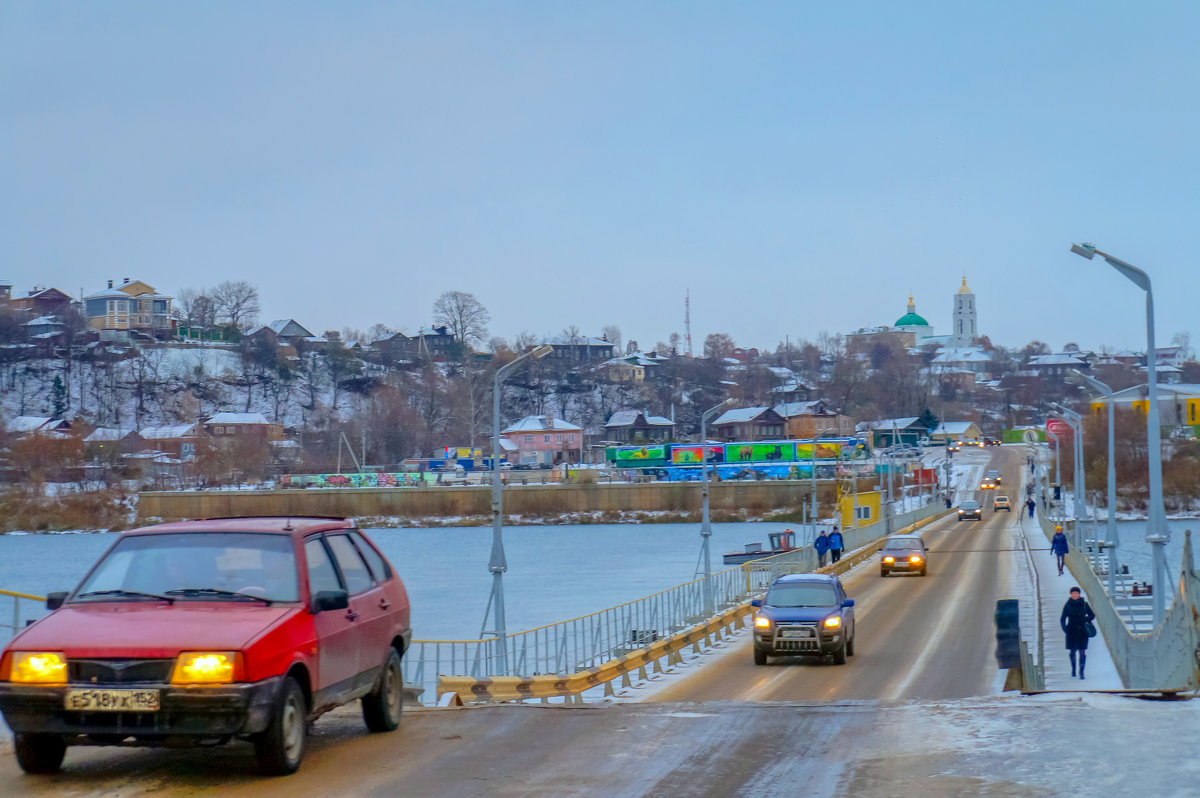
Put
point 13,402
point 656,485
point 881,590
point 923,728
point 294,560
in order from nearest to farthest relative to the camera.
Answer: point 294,560
point 923,728
point 881,590
point 656,485
point 13,402

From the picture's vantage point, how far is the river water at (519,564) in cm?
6212

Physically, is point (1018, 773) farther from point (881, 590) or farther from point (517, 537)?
point (517, 537)

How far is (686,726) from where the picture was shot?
32.8 feet

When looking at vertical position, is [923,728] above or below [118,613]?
below

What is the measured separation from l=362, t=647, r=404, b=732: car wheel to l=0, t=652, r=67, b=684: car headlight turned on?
8.54ft

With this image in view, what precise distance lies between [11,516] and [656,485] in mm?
68407

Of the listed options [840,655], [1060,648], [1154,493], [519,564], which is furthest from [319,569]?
[519,564]

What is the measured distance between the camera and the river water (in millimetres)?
62125

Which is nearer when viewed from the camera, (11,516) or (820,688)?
(820,688)

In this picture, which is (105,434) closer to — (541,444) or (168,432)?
(168,432)

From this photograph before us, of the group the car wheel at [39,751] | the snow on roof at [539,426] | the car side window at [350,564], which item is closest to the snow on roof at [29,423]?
the snow on roof at [539,426]

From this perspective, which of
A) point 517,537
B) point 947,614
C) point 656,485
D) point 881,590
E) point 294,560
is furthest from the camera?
point 656,485

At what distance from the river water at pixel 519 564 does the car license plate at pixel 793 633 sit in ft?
89.5

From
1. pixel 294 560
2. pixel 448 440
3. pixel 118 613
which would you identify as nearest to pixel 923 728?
pixel 294 560
